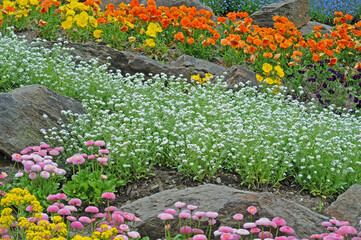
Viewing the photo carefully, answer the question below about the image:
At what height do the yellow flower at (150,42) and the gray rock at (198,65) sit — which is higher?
the yellow flower at (150,42)

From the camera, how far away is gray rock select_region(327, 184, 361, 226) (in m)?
4.05

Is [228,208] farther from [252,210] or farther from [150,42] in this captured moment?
[150,42]

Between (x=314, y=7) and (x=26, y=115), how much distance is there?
39.2ft

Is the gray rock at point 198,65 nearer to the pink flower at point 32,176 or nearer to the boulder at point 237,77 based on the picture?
the boulder at point 237,77

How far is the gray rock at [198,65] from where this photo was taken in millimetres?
8250

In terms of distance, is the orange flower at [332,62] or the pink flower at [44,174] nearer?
the pink flower at [44,174]

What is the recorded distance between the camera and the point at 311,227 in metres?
3.52

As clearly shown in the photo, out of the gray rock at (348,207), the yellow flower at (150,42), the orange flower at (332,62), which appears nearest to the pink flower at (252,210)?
the gray rock at (348,207)

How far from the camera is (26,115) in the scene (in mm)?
5012

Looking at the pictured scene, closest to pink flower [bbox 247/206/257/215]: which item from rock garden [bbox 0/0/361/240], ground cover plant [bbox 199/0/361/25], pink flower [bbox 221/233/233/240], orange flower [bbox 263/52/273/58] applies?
rock garden [bbox 0/0/361/240]

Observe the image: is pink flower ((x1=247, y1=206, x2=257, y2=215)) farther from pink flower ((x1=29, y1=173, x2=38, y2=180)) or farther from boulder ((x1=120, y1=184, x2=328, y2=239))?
pink flower ((x1=29, y1=173, x2=38, y2=180))

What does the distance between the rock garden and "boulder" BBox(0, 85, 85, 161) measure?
0.01m

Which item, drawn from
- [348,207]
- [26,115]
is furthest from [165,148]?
[348,207]

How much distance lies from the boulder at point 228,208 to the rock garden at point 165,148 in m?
0.01
